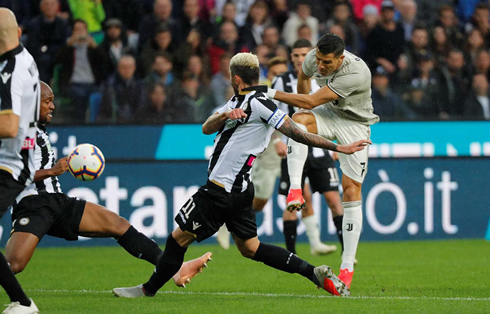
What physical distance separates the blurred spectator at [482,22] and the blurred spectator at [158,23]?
4.65 m

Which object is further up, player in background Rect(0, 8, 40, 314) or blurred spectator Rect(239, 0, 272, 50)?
player in background Rect(0, 8, 40, 314)

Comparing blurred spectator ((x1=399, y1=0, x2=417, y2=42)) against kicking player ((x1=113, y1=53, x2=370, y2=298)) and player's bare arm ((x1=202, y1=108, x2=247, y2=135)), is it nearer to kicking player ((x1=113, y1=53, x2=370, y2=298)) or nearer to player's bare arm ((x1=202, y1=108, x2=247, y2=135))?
kicking player ((x1=113, y1=53, x2=370, y2=298))

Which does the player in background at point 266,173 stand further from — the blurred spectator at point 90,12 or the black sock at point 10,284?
the black sock at point 10,284

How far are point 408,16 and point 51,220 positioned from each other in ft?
27.7

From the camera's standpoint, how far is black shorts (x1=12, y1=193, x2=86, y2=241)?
6.37 metres

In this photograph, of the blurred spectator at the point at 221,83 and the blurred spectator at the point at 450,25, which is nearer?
the blurred spectator at the point at 221,83

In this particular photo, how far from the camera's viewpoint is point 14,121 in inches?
203

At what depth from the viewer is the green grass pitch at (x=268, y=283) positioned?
19.8ft

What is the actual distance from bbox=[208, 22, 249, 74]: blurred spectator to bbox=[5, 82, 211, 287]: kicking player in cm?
600

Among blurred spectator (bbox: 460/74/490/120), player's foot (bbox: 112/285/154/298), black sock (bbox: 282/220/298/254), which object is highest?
player's foot (bbox: 112/285/154/298)

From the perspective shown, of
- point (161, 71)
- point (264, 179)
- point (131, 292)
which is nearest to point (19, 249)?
point (131, 292)

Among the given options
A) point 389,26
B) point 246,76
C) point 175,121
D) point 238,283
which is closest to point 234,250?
point 175,121

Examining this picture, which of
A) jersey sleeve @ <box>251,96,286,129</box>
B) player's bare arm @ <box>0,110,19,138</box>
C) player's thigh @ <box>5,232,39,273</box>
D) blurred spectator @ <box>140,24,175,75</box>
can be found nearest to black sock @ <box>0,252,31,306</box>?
player's bare arm @ <box>0,110,19,138</box>

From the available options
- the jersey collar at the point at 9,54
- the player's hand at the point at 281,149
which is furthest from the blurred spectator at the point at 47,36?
the jersey collar at the point at 9,54
